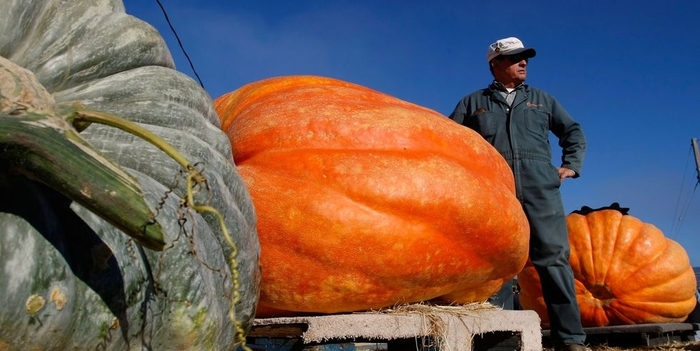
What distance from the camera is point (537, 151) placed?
3.93 m

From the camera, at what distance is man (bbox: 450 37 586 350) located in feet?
12.2

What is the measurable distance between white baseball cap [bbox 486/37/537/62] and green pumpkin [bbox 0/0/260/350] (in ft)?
8.72

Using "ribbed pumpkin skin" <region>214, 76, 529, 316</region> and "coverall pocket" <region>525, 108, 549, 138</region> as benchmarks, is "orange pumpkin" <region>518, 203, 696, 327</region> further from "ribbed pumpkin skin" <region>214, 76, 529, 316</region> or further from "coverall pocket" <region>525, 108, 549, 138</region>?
"ribbed pumpkin skin" <region>214, 76, 529, 316</region>

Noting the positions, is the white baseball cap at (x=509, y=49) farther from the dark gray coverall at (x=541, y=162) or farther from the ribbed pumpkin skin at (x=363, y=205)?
the ribbed pumpkin skin at (x=363, y=205)

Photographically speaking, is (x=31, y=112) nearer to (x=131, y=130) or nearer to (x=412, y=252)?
(x=131, y=130)

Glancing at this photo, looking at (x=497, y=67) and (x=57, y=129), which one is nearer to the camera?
(x=57, y=129)

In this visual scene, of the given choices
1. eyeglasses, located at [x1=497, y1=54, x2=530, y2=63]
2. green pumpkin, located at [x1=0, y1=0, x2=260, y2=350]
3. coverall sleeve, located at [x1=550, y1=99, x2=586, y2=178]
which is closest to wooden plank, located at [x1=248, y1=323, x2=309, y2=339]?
green pumpkin, located at [x1=0, y1=0, x2=260, y2=350]

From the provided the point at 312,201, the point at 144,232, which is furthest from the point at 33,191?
the point at 312,201

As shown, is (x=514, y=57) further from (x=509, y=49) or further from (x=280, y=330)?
(x=280, y=330)

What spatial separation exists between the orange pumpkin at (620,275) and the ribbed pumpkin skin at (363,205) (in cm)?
300

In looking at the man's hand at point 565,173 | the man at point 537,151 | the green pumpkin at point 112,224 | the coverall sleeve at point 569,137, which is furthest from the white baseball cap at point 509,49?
the green pumpkin at point 112,224

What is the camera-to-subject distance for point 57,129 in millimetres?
1097

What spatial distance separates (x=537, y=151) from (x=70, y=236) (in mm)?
3174

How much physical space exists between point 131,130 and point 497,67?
141 inches
